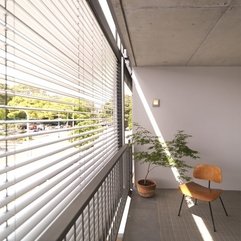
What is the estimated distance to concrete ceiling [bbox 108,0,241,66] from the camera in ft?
6.45

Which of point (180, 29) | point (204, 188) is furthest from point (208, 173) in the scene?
point (180, 29)

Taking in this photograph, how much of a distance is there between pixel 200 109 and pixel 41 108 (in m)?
3.55

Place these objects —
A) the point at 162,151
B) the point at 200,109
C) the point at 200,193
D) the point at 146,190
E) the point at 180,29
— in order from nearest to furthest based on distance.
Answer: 1. the point at 180,29
2. the point at 200,193
3. the point at 146,190
4. the point at 162,151
5. the point at 200,109

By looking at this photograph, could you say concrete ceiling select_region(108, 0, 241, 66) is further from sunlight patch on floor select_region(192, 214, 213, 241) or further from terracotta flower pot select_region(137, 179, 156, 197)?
sunlight patch on floor select_region(192, 214, 213, 241)

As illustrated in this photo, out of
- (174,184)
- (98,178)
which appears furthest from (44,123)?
(174,184)

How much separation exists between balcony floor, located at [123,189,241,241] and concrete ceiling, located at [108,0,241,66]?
215 cm

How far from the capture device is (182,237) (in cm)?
272

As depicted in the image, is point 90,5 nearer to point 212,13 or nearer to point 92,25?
point 92,25

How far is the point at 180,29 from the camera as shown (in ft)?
8.09

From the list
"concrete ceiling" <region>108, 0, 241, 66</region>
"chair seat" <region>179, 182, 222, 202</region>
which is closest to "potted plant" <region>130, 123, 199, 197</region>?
"chair seat" <region>179, 182, 222, 202</region>

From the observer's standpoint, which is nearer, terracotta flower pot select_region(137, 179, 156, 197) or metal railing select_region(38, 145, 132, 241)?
metal railing select_region(38, 145, 132, 241)

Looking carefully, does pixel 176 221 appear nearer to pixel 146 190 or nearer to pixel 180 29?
pixel 146 190

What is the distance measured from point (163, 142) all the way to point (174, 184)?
770mm

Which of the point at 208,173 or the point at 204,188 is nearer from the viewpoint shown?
the point at 204,188
